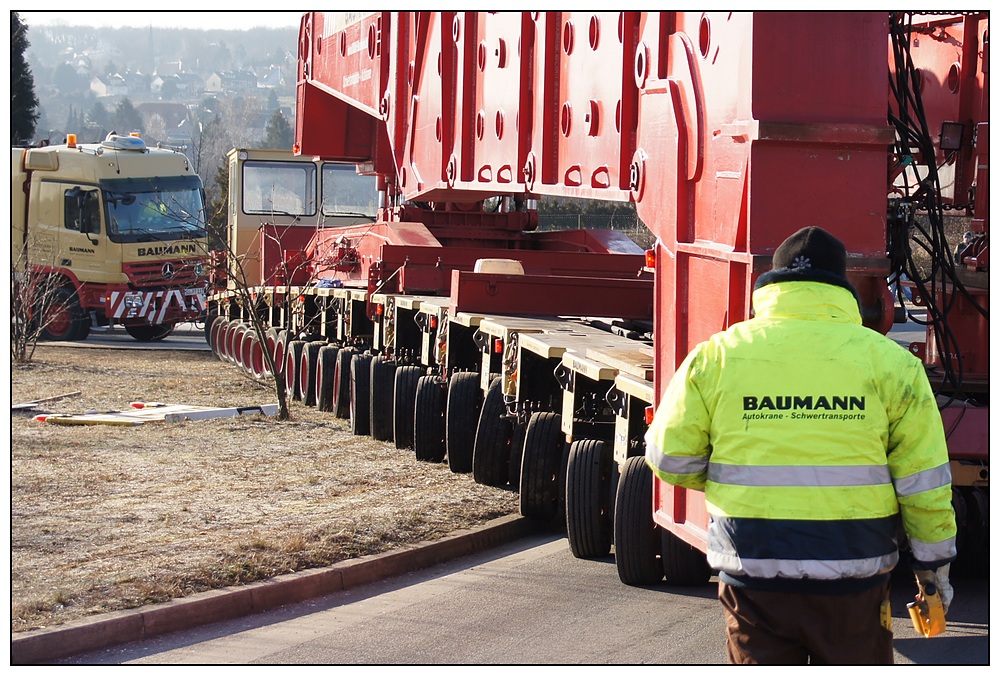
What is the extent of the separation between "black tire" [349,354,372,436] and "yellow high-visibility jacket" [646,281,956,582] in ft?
29.7

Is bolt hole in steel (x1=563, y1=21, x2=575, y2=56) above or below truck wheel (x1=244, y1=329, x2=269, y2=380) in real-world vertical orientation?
above

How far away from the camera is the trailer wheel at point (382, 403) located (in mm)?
12219

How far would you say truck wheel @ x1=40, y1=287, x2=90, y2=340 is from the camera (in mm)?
24750

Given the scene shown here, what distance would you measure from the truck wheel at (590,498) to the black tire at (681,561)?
71 cm

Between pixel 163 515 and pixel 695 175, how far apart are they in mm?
4155

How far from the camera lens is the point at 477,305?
10102 mm

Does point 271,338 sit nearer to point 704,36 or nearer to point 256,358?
point 256,358

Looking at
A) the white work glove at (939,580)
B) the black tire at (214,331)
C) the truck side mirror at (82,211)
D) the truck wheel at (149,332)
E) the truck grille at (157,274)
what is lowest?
the truck wheel at (149,332)

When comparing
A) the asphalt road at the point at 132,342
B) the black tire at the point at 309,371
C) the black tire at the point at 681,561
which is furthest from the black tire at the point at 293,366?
the black tire at the point at 681,561

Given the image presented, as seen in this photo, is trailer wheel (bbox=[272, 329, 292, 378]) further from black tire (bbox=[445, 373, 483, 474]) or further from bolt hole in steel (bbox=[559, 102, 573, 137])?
bolt hole in steel (bbox=[559, 102, 573, 137])

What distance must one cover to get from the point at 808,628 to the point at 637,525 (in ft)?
10.4

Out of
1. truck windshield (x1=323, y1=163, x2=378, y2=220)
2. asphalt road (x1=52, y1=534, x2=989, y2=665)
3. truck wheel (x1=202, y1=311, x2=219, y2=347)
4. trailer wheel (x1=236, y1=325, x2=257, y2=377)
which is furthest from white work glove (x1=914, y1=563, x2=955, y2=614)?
truck wheel (x1=202, y1=311, x2=219, y2=347)

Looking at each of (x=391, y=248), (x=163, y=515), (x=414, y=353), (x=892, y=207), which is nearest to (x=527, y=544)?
(x=163, y=515)

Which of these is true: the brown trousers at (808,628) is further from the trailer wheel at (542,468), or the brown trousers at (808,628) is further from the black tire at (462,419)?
the black tire at (462,419)
